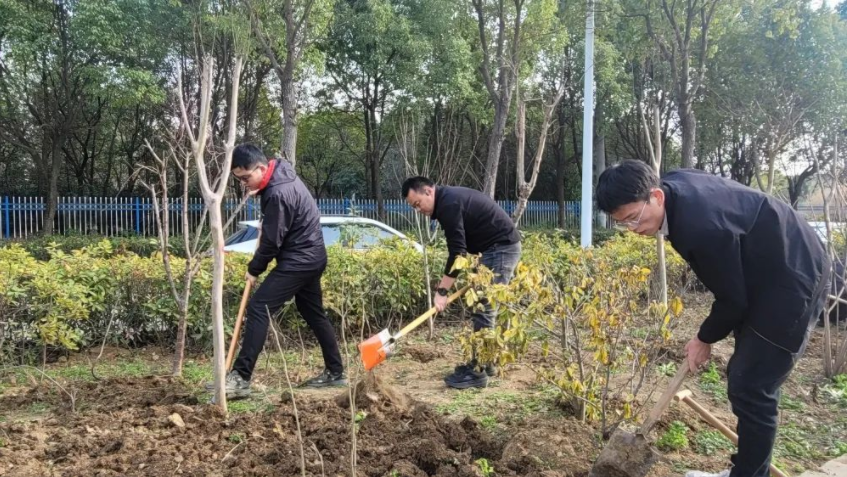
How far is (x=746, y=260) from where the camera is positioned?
231 cm

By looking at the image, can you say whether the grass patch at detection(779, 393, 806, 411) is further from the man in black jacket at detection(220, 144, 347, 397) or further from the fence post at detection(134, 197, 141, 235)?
the fence post at detection(134, 197, 141, 235)

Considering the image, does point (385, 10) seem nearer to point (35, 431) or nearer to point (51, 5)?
point (51, 5)

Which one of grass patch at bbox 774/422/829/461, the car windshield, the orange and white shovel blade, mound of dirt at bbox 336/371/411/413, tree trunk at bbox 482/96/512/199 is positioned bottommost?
grass patch at bbox 774/422/829/461

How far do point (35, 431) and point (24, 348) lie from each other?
1849mm

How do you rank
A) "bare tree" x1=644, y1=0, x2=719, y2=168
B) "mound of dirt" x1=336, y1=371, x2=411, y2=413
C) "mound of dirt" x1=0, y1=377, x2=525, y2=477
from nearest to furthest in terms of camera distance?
"mound of dirt" x1=0, y1=377, x2=525, y2=477, "mound of dirt" x1=336, y1=371, x2=411, y2=413, "bare tree" x1=644, y1=0, x2=719, y2=168

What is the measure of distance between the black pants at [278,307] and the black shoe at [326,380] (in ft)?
0.12

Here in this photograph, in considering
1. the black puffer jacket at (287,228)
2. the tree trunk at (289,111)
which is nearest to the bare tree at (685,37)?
the tree trunk at (289,111)

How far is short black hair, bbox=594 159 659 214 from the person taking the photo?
86.1 inches

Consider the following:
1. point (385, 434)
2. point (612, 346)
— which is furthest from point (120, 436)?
point (612, 346)

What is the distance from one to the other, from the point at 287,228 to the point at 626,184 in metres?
2.41

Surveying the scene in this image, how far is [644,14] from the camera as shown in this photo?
11.1 meters

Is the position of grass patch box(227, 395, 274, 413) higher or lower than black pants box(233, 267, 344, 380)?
lower

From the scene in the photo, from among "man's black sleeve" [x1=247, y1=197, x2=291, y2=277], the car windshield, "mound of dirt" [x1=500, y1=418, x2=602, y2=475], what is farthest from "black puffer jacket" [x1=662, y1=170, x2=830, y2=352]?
the car windshield

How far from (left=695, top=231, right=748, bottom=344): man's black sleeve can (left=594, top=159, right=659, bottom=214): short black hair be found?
11.3 inches
